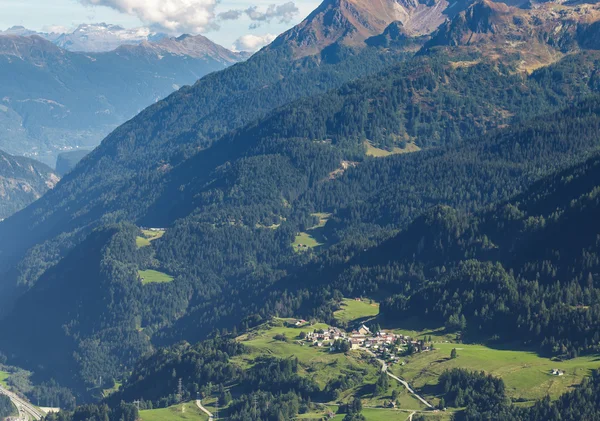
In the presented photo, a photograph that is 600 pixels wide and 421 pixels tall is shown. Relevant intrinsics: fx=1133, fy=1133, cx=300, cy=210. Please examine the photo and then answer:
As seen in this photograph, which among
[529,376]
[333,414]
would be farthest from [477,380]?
[333,414]

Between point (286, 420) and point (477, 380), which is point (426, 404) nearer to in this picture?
point (477, 380)

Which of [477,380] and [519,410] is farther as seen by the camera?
[477,380]

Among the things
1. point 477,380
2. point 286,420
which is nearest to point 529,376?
point 477,380

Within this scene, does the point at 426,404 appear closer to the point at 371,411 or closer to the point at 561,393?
the point at 371,411

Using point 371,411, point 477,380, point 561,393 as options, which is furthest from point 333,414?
point 561,393

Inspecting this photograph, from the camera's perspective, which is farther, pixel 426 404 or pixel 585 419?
pixel 426 404

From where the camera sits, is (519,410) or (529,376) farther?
(529,376)

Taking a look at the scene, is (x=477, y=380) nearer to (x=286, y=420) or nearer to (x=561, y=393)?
(x=561, y=393)
